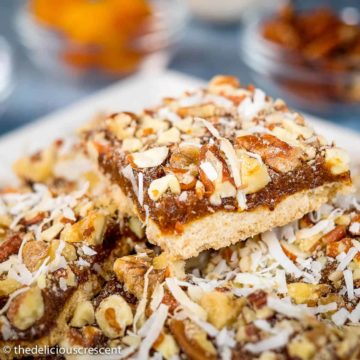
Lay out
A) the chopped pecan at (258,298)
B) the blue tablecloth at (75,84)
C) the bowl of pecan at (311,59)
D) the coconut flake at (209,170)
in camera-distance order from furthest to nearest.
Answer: the blue tablecloth at (75,84) < the bowl of pecan at (311,59) < the coconut flake at (209,170) < the chopped pecan at (258,298)

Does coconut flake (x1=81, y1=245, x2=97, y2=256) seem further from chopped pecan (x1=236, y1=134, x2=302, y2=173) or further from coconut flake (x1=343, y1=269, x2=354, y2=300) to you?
coconut flake (x1=343, y1=269, x2=354, y2=300)

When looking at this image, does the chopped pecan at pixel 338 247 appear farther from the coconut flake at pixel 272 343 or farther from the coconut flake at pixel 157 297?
the coconut flake at pixel 157 297

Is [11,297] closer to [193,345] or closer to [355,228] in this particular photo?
[193,345]

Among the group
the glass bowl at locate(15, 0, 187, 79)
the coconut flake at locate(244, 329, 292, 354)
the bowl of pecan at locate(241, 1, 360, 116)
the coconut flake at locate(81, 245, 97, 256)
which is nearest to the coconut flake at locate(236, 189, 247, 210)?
the coconut flake at locate(244, 329, 292, 354)

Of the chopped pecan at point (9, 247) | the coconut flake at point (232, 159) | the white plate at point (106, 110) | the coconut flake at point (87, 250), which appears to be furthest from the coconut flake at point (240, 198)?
the white plate at point (106, 110)

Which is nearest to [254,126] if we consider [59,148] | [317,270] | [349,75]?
[317,270]

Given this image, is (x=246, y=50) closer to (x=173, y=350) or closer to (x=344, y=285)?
(x=344, y=285)
